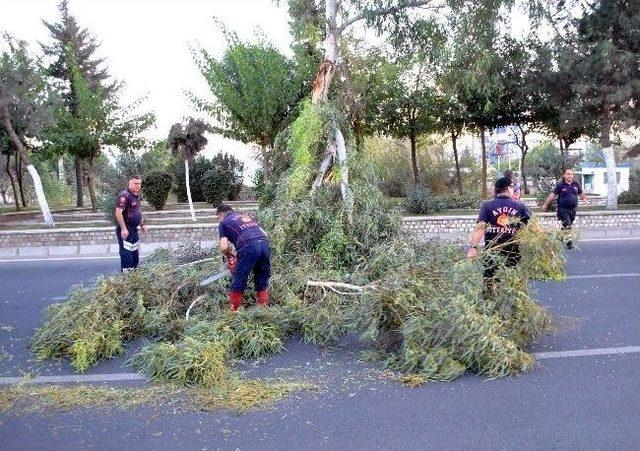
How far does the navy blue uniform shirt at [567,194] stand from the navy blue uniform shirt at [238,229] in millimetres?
7307

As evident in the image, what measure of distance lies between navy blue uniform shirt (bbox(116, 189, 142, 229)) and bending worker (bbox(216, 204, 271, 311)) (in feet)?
8.97

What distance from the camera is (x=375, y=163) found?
8.70m

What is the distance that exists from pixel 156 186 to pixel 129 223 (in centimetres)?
1375

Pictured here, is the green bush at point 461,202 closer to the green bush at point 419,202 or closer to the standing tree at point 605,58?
the green bush at point 419,202

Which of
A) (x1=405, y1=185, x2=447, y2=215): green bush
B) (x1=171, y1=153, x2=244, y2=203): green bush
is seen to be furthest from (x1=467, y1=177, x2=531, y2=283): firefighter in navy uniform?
(x1=171, y1=153, x2=244, y2=203): green bush

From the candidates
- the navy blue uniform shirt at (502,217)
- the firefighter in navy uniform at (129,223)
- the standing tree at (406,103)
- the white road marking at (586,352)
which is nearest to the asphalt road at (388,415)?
the white road marking at (586,352)

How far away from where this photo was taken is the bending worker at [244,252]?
5.81 m

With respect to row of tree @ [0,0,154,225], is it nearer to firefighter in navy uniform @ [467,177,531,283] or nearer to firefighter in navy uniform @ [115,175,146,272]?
firefighter in navy uniform @ [115,175,146,272]

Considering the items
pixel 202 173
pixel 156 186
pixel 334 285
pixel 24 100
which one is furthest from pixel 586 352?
pixel 202 173

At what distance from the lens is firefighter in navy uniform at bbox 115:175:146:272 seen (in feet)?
27.2

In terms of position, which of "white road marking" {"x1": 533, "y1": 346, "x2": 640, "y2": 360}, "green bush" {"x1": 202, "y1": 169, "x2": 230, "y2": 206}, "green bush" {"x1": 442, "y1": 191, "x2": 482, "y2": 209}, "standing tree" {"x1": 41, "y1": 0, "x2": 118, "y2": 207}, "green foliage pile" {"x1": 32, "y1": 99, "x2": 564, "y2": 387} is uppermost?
"standing tree" {"x1": 41, "y1": 0, "x2": 118, "y2": 207}

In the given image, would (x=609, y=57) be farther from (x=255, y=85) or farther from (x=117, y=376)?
(x=117, y=376)

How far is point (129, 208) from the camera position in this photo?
8.41m

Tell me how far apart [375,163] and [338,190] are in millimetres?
1005
